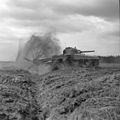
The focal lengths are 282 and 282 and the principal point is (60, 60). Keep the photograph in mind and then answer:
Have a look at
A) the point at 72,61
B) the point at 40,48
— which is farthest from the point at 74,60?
the point at 40,48

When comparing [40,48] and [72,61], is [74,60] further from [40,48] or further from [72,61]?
[40,48]

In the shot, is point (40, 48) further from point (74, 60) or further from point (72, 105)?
point (72, 105)

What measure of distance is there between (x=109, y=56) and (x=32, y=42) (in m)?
14.5

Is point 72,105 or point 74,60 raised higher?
point 74,60

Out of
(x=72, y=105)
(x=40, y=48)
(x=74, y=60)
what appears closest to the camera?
(x=72, y=105)

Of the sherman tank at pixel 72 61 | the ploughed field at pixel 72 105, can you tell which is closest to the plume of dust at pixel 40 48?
the sherman tank at pixel 72 61

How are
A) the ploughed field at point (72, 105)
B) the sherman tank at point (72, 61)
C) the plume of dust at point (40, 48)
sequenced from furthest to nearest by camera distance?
the plume of dust at point (40, 48)
the sherman tank at point (72, 61)
the ploughed field at point (72, 105)

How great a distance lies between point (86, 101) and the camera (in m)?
11.6

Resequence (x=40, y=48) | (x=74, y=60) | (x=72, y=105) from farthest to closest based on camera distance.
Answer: (x=40, y=48)
(x=74, y=60)
(x=72, y=105)

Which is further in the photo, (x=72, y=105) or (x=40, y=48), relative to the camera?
(x=40, y=48)

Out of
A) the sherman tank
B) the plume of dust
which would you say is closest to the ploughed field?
the sherman tank

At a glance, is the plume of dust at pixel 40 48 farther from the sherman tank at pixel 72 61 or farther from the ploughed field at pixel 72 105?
the ploughed field at pixel 72 105

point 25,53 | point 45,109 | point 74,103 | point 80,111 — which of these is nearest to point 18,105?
point 45,109

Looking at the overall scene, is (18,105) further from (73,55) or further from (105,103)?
(73,55)
